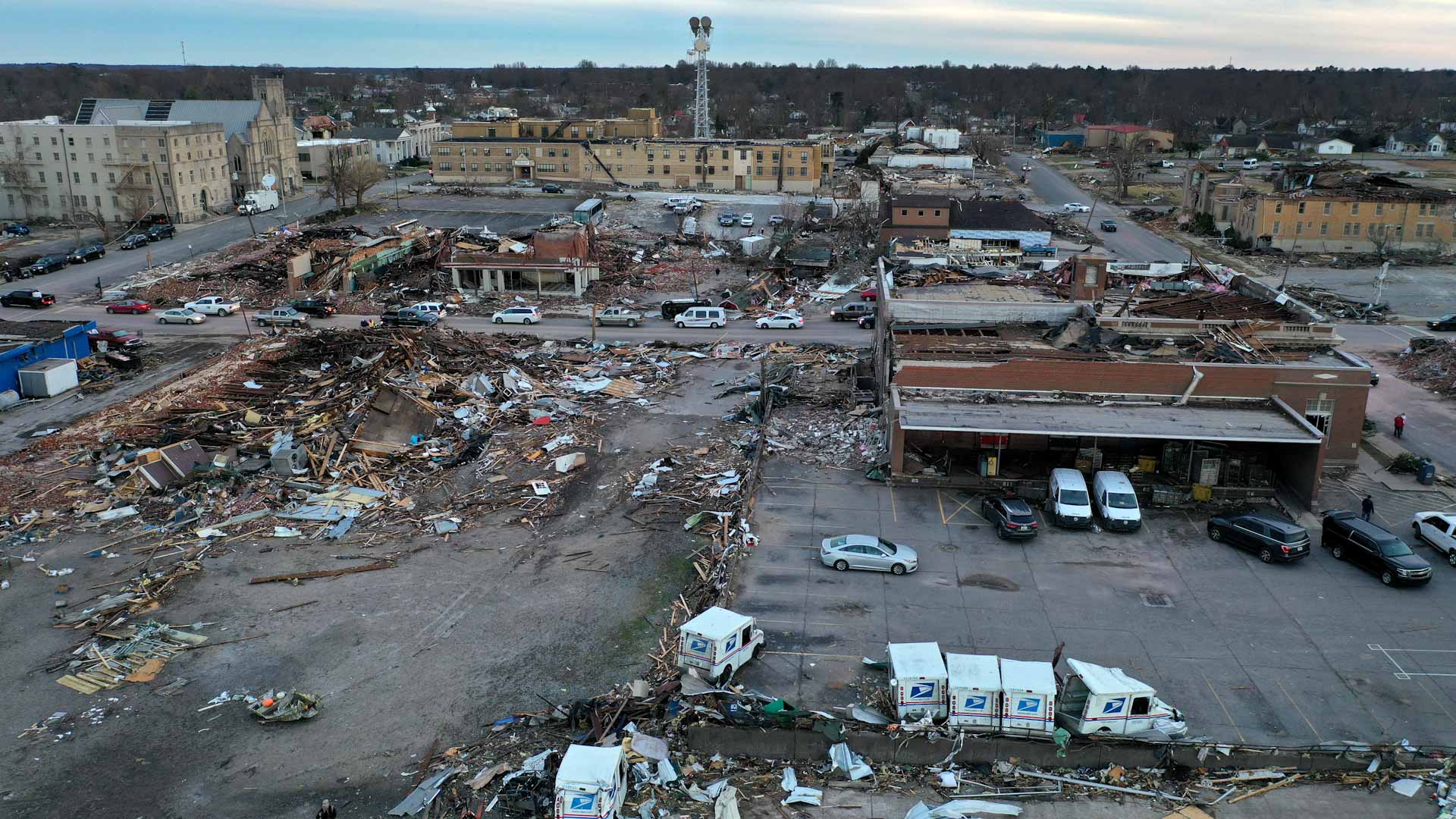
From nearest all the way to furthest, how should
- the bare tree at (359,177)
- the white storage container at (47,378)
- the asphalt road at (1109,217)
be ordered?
the white storage container at (47,378) < the asphalt road at (1109,217) < the bare tree at (359,177)

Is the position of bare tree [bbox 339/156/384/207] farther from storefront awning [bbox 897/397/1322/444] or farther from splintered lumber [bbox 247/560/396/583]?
storefront awning [bbox 897/397/1322/444]

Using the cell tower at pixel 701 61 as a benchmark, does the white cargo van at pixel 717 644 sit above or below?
below

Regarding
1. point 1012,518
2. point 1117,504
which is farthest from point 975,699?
point 1117,504

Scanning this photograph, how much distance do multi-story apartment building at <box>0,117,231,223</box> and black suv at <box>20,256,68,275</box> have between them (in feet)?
38.7

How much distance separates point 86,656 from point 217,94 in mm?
180450

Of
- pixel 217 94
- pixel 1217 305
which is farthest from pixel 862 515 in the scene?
pixel 217 94

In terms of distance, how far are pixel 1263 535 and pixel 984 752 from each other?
10.5m

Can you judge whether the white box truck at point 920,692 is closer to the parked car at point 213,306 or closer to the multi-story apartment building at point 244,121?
the parked car at point 213,306

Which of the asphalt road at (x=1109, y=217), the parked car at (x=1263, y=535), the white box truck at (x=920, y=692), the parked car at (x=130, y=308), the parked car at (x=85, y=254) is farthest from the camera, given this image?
the asphalt road at (x=1109, y=217)

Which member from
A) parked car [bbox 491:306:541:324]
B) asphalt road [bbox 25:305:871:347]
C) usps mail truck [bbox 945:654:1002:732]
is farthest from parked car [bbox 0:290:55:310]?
usps mail truck [bbox 945:654:1002:732]

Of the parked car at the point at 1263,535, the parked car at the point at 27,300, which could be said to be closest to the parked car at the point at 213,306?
the parked car at the point at 27,300

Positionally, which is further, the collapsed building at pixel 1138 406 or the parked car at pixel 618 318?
the parked car at pixel 618 318

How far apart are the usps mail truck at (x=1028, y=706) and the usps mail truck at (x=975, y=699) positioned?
128mm

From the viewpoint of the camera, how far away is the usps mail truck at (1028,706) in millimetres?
15945
